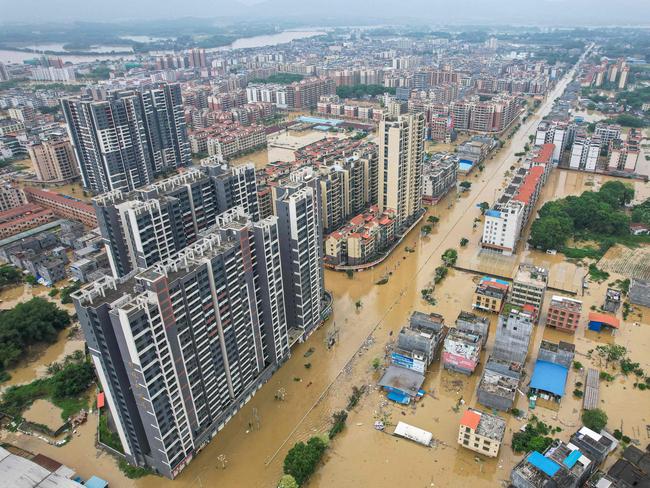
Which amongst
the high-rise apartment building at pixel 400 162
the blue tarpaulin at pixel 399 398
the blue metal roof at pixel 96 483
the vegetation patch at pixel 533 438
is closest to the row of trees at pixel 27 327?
the blue metal roof at pixel 96 483

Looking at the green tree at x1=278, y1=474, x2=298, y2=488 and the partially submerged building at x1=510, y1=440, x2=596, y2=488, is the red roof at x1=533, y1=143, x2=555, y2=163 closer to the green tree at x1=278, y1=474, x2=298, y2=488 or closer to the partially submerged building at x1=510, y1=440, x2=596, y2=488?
the partially submerged building at x1=510, y1=440, x2=596, y2=488

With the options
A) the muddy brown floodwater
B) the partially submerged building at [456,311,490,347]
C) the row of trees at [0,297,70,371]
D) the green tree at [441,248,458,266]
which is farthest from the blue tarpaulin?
the row of trees at [0,297,70,371]

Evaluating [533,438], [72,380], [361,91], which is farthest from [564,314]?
[361,91]

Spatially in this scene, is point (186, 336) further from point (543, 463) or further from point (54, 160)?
point (54, 160)

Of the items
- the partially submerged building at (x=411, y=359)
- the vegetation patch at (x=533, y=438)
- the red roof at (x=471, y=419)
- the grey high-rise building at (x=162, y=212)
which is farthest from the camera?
the grey high-rise building at (x=162, y=212)

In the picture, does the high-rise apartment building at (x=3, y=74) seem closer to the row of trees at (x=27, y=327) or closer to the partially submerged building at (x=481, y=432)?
the row of trees at (x=27, y=327)

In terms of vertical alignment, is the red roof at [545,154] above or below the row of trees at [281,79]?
below
